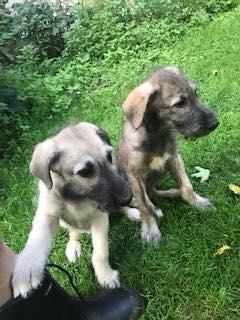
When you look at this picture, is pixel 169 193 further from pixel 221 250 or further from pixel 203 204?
pixel 221 250

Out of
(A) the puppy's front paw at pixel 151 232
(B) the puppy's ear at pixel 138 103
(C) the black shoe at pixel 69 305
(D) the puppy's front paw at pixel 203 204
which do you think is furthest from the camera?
(D) the puppy's front paw at pixel 203 204

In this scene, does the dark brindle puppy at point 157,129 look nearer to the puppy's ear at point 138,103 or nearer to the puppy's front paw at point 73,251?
the puppy's ear at point 138,103

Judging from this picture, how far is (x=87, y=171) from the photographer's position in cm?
303

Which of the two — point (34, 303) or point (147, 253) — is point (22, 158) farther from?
point (34, 303)

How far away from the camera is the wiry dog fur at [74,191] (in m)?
3.02

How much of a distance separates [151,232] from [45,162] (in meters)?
0.98

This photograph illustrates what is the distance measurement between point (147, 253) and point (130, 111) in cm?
93

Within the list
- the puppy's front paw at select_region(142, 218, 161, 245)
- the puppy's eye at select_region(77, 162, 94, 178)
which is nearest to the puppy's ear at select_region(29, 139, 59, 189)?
the puppy's eye at select_region(77, 162, 94, 178)

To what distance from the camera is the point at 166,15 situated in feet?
25.1

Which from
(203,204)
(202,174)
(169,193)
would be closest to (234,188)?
(203,204)

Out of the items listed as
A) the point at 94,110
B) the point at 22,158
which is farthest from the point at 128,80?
the point at 22,158

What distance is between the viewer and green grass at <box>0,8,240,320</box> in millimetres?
3215

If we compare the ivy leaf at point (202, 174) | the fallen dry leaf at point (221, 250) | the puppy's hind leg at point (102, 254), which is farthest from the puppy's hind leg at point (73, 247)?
the ivy leaf at point (202, 174)

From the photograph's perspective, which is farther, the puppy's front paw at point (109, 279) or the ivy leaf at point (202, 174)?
the ivy leaf at point (202, 174)
